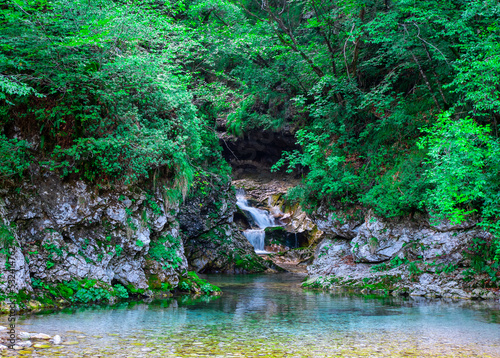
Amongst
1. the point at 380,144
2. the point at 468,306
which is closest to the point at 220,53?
the point at 380,144

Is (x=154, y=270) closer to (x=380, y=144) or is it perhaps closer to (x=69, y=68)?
(x=69, y=68)

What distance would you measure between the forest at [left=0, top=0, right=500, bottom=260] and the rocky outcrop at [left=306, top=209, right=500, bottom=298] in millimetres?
641

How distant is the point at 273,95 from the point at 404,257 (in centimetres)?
1041

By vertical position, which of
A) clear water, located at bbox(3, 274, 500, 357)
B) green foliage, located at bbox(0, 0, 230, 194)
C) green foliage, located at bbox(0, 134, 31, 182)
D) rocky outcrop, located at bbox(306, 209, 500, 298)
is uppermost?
green foliage, located at bbox(0, 0, 230, 194)

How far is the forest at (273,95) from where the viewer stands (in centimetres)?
938

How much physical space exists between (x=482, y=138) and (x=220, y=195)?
13.3 meters

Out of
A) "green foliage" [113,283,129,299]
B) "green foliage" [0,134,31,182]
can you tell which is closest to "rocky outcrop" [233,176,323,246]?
"green foliage" [113,283,129,299]

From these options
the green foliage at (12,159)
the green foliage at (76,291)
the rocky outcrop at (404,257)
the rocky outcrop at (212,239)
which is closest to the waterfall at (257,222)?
the rocky outcrop at (212,239)

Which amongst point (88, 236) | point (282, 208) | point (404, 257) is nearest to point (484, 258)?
point (404, 257)

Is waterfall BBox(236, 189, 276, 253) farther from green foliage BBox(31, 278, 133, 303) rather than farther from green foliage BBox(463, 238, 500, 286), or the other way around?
green foliage BBox(31, 278, 133, 303)

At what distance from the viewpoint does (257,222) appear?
26.3 metres

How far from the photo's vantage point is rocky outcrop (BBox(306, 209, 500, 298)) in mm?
12141

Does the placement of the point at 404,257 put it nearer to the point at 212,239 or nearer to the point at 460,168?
the point at 460,168

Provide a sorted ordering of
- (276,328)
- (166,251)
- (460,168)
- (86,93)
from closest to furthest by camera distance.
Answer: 1. (276,328)
2. (86,93)
3. (460,168)
4. (166,251)
